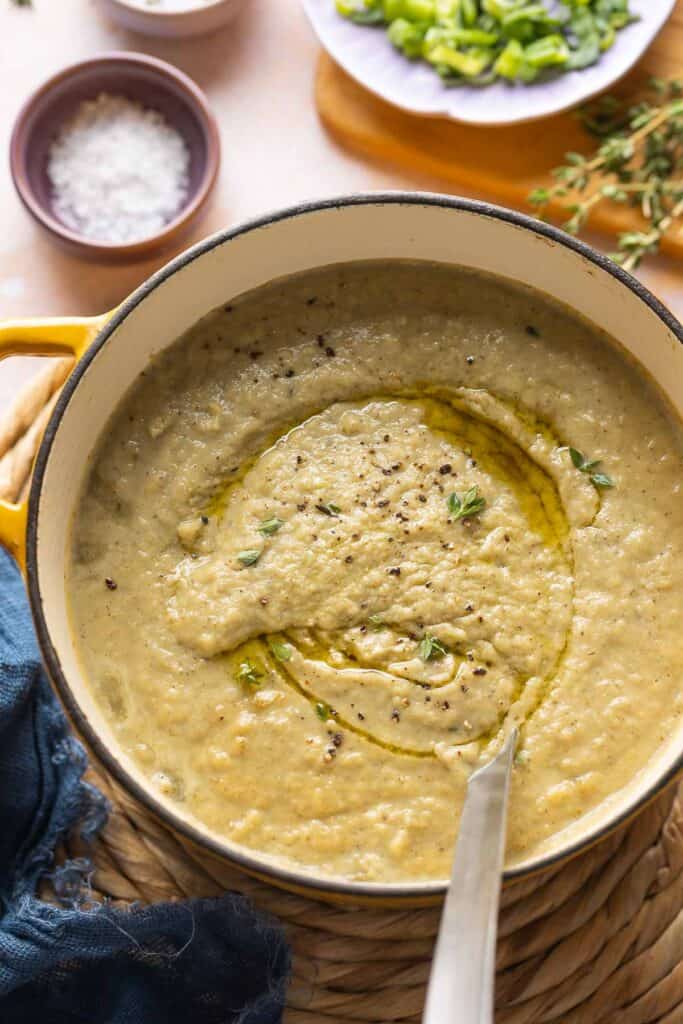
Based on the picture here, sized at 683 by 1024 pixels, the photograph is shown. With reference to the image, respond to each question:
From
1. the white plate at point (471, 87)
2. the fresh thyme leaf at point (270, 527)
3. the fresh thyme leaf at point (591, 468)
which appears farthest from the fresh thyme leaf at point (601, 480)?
the white plate at point (471, 87)

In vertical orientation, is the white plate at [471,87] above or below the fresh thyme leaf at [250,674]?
above

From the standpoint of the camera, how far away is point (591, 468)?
2281 millimetres

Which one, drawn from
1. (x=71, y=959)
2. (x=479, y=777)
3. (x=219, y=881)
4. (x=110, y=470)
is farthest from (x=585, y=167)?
(x=71, y=959)

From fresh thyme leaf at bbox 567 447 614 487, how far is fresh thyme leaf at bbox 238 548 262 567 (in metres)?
0.58

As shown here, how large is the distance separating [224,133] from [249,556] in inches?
55.4

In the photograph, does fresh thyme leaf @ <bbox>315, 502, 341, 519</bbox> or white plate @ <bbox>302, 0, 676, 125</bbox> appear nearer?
fresh thyme leaf @ <bbox>315, 502, 341, 519</bbox>

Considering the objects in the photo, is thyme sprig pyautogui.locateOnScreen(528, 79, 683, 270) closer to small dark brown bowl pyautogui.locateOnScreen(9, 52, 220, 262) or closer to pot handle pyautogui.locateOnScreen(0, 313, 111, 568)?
small dark brown bowl pyautogui.locateOnScreen(9, 52, 220, 262)

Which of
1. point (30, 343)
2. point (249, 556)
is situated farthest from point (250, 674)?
point (30, 343)

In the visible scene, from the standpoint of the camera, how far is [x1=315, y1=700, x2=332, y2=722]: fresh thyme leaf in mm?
2186

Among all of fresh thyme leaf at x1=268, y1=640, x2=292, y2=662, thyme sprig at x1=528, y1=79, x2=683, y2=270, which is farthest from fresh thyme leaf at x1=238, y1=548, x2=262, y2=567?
thyme sprig at x1=528, y1=79, x2=683, y2=270

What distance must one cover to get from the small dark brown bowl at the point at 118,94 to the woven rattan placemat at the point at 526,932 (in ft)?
4.25

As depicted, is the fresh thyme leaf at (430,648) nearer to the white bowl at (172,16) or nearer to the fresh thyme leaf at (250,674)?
the fresh thyme leaf at (250,674)

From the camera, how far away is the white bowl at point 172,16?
311cm

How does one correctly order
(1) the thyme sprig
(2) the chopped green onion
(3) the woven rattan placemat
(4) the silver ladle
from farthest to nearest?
(2) the chopped green onion, (1) the thyme sprig, (3) the woven rattan placemat, (4) the silver ladle
